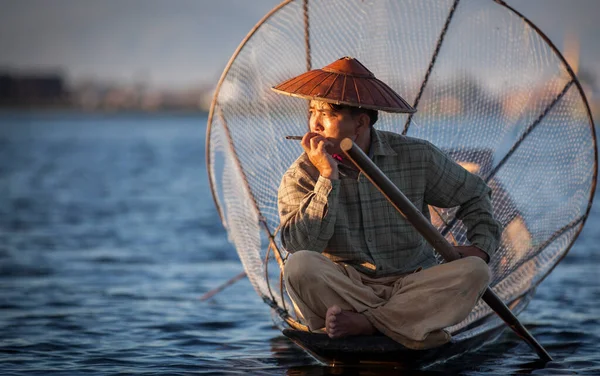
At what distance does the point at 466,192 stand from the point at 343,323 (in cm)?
101

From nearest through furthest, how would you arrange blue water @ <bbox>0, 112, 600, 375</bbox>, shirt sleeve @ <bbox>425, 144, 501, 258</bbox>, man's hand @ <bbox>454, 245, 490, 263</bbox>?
man's hand @ <bbox>454, 245, 490, 263</bbox>, shirt sleeve @ <bbox>425, 144, 501, 258</bbox>, blue water @ <bbox>0, 112, 600, 375</bbox>

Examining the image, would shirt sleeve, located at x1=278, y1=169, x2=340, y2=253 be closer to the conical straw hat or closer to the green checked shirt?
the green checked shirt

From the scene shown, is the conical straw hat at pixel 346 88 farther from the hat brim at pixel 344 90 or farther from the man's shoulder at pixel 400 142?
the man's shoulder at pixel 400 142

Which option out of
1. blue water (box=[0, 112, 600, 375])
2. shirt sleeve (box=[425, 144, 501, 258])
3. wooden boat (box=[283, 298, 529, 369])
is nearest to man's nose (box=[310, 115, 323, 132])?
shirt sleeve (box=[425, 144, 501, 258])

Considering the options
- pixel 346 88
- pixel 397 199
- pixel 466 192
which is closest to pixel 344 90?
pixel 346 88

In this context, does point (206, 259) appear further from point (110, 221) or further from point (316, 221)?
point (316, 221)

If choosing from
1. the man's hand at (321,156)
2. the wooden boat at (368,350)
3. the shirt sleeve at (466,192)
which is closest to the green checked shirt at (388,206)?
the shirt sleeve at (466,192)

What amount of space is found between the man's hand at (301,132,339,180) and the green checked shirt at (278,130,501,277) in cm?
14

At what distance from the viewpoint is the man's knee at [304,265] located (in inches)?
194

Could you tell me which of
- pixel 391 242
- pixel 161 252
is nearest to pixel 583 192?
pixel 391 242

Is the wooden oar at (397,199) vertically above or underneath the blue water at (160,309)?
above

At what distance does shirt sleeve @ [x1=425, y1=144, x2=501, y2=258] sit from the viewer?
17.3ft

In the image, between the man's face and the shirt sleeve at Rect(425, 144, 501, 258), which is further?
the shirt sleeve at Rect(425, 144, 501, 258)

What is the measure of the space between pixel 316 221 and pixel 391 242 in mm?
580
